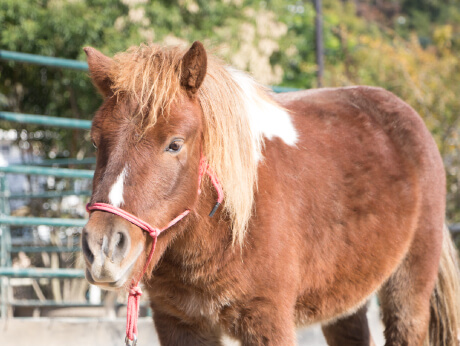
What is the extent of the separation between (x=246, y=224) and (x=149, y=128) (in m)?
0.59

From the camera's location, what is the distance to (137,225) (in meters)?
1.92

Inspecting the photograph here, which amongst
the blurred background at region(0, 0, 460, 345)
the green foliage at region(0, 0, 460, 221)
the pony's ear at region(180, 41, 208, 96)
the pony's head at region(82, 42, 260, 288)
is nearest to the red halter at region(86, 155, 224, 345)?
the pony's head at region(82, 42, 260, 288)

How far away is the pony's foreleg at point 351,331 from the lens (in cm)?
347

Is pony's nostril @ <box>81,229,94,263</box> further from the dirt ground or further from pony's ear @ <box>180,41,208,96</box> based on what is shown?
the dirt ground

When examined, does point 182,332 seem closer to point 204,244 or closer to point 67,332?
point 204,244

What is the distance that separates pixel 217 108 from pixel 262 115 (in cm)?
41

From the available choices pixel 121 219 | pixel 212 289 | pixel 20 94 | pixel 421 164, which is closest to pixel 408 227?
pixel 421 164

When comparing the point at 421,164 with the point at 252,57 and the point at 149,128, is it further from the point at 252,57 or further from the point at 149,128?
the point at 252,57

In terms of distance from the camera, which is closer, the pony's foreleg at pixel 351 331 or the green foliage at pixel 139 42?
the pony's foreleg at pixel 351 331

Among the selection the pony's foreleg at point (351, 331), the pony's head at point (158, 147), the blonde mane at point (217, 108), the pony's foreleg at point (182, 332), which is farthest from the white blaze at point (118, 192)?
the pony's foreleg at point (351, 331)

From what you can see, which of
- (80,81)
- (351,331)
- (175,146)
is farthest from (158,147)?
(80,81)

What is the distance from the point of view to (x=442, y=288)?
11.5 feet

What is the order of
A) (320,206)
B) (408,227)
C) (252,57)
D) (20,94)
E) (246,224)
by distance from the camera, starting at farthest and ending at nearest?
1. (252,57)
2. (20,94)
3. (408,227)
4. (320,206)
5. (246,224)

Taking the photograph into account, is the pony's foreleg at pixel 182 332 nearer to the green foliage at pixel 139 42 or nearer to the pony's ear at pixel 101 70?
the pony's ear at pixel 101 70
